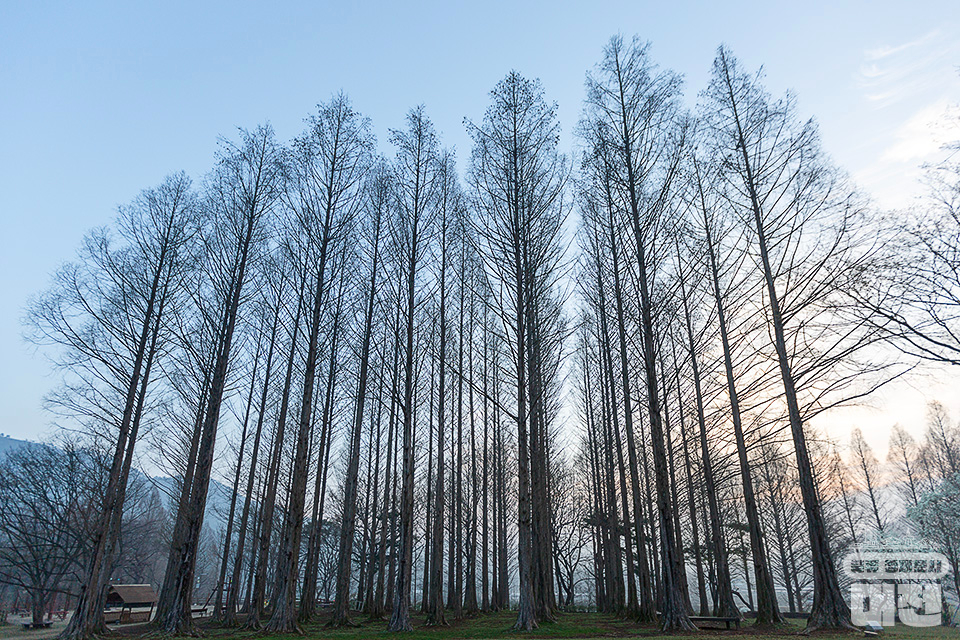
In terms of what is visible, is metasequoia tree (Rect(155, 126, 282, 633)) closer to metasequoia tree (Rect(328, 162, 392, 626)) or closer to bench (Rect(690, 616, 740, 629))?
metasequoia tree (Rect(328, 162, 392, 626))

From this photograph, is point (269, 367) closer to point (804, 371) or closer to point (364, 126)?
point (364, 126)

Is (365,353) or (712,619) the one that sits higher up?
(365,353)

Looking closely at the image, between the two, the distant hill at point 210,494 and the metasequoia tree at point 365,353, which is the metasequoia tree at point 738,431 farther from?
the distant hill at point 210,494

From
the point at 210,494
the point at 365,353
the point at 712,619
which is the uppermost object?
the point at 365,353

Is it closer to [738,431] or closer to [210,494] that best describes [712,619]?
[738,431]

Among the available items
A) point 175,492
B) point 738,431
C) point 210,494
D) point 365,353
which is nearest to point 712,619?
point 738,431

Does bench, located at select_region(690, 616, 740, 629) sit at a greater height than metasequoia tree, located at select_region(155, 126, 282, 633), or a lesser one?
lesser

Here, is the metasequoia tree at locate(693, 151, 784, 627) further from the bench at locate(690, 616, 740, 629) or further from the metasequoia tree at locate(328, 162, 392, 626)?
the metasequoia tree at locate(328, 162, 392, 626)

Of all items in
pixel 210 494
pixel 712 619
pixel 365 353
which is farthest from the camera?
pixel 210 494

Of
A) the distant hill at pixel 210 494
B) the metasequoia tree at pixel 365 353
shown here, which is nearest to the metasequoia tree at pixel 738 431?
the metasequoia tree at pixel 365 353

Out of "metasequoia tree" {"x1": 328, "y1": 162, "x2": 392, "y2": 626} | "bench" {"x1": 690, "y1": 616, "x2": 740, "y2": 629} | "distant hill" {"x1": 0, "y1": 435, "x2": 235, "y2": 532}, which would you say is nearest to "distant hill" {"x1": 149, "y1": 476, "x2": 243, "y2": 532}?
"distant hill" {"x1": 0, "y1": 435, "x2": 235, "y2": 532}

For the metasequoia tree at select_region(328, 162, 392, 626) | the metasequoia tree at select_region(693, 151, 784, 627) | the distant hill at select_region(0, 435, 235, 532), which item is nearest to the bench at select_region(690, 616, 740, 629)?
the metasequoia tree at select_region(693, 151, 784, 627)

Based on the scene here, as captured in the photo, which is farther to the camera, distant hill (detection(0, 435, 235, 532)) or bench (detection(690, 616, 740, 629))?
distant hill (detection(0, 435, 235, 532))

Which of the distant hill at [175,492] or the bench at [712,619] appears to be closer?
the bench at [712,619]
